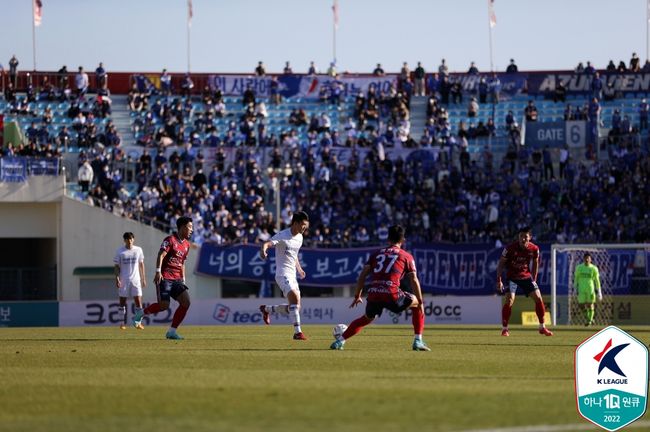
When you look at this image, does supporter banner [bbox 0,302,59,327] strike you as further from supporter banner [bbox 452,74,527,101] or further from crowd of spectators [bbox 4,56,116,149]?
supporter banner [bbox 452,74,527,101]

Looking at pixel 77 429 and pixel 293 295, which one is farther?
pixel 293 295

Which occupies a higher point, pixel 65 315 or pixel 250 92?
pixel 250 92

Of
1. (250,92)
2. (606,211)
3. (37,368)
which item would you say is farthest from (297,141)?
(37,368)

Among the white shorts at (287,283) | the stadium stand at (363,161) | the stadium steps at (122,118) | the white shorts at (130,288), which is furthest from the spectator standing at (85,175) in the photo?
the white shorts at (287,283)

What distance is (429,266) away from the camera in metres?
46.6

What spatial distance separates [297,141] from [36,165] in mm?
11673

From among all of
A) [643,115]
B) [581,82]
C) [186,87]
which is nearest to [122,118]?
[186,87]

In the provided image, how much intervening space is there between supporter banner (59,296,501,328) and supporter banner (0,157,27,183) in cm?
1070

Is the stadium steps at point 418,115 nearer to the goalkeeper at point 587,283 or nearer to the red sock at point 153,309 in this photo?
the goalkeeper at point 587,283

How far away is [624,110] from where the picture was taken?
5909 cm

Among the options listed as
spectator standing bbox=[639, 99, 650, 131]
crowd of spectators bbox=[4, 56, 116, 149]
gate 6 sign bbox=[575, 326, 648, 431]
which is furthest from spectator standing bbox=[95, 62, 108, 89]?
gate 6 sign bbox=[575, 326, 648, 431]

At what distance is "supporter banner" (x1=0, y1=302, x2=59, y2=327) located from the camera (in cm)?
4100

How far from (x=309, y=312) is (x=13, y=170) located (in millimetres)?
15295

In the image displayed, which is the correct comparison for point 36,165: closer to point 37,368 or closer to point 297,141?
point 297,141
